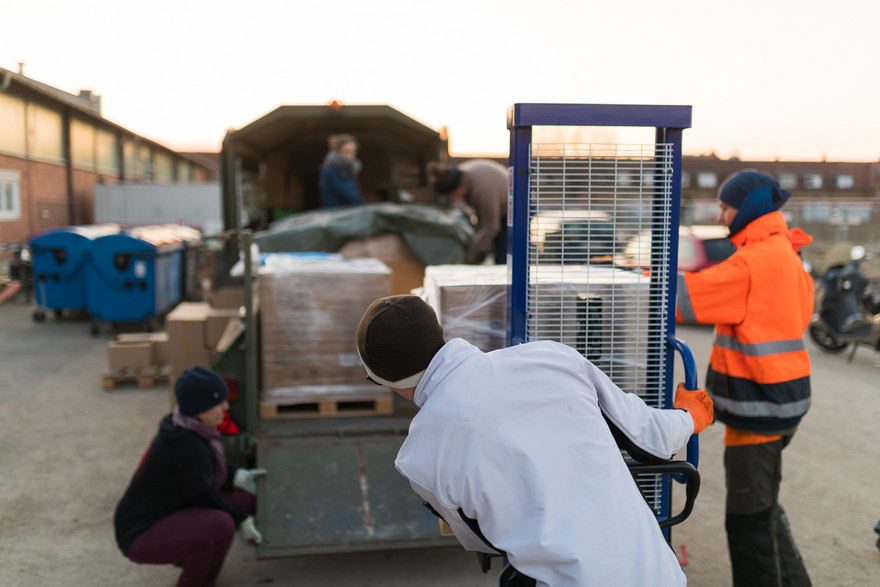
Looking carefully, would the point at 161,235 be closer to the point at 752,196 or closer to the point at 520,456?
the point at 752,196

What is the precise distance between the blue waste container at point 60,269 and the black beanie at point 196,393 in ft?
28.3

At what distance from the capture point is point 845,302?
878cm

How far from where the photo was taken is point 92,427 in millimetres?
6191

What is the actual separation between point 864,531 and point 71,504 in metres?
5.13

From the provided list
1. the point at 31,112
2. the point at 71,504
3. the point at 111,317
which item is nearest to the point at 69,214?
the point at 31,112

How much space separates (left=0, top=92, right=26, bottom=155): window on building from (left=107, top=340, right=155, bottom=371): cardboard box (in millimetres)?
12892

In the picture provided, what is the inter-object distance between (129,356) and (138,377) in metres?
0.31

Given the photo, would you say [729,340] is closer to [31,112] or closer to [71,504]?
[71,504]

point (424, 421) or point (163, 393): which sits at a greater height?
point (424, 421)

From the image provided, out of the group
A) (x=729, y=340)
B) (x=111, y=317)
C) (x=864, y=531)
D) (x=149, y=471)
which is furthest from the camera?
(x=111, y=317)

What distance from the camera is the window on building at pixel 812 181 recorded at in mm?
41719

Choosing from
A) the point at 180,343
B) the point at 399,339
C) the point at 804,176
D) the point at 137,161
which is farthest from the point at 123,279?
the point at 804,176

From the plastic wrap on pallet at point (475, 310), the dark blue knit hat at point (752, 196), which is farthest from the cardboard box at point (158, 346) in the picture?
the dark blue knit hat at point (752, 196)

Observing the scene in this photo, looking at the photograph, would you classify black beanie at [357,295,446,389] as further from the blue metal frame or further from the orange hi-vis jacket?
the orange hi-vis jacket
